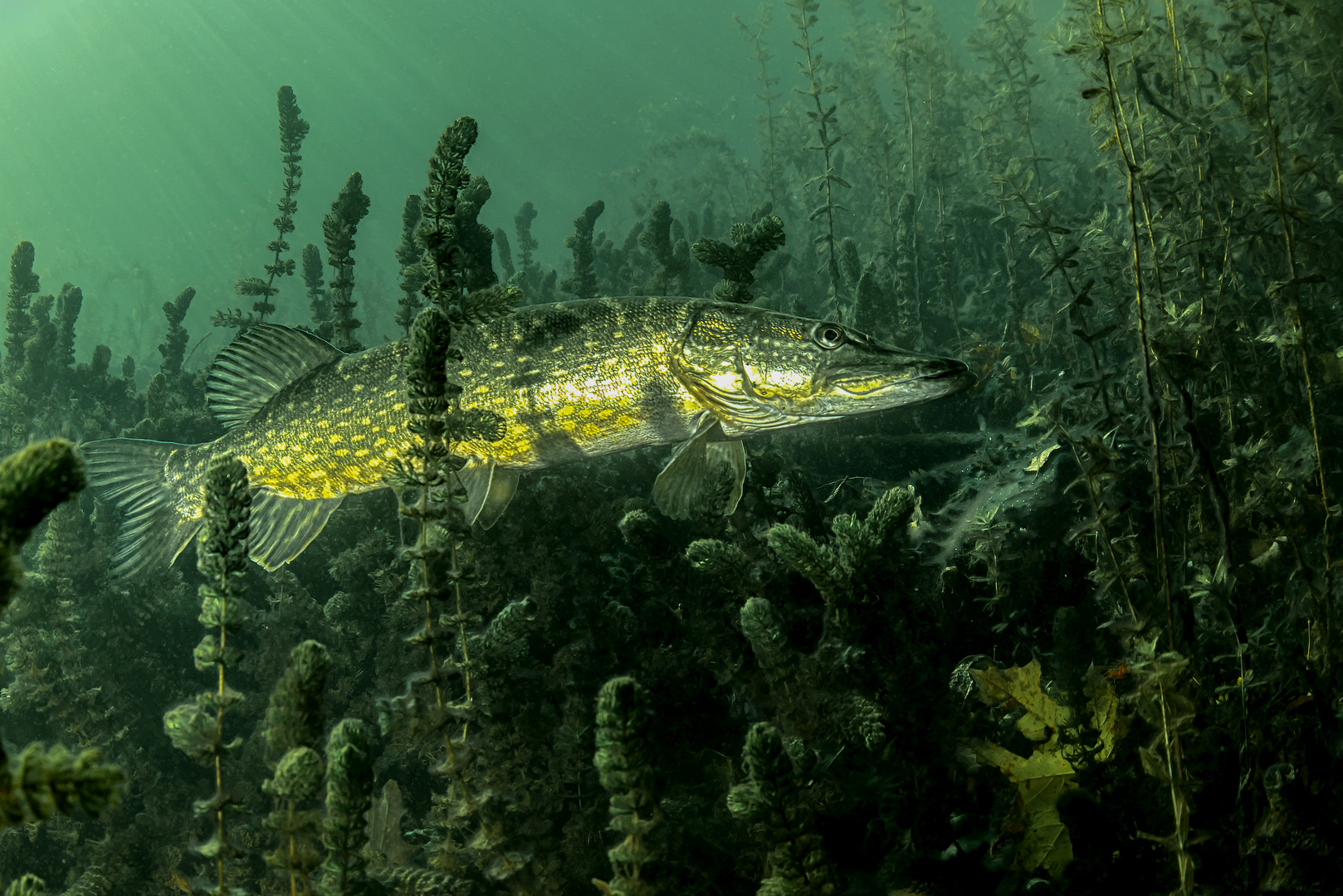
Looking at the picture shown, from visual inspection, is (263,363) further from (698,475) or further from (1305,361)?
(1305,361)

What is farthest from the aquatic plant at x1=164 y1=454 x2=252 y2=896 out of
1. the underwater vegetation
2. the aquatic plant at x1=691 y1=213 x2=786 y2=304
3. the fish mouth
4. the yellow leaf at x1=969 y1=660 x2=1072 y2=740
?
the aquatic plant at x1=691 y1=213 x2=786 y2=304

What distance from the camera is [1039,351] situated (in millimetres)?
6996

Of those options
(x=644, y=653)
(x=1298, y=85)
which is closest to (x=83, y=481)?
(x=644, y=653)

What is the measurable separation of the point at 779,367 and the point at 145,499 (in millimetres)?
3688

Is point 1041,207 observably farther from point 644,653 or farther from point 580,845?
point 580,845

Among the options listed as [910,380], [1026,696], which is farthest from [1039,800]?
[910,380]

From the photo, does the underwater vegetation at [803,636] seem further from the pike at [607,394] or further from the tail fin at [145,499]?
the pike at [607,394]

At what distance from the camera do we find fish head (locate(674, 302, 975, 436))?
12.2ft

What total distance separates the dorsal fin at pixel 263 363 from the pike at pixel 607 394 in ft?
0.59

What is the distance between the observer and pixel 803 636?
3.32 meters

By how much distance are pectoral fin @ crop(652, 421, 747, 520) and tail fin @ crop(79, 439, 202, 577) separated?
8.71ft

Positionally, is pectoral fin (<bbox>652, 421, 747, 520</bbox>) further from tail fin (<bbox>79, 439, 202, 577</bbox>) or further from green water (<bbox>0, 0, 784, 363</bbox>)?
green water (<bbox>0, 0, 784, 363</bbox>)

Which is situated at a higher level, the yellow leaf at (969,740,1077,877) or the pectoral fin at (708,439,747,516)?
the pectoral fin at (708,439,747,516)

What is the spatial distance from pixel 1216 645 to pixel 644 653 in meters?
2.35
